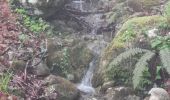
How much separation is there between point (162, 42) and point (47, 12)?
3.85 m

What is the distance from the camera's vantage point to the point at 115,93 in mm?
8758

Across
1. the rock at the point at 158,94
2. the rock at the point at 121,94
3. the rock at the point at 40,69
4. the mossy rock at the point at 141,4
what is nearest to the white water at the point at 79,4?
the mossy rock at the point at 141,4

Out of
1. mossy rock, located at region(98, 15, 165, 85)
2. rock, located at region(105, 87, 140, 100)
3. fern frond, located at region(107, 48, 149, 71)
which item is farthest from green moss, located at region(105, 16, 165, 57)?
rock, located at region(105, 87, 140, 100)

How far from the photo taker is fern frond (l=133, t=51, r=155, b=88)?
8.44 m

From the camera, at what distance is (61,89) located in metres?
8.58

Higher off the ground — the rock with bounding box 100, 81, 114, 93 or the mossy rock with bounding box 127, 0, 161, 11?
the mossy rock with bounding box 127, 0, 161, 11

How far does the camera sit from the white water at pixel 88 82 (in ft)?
31.0

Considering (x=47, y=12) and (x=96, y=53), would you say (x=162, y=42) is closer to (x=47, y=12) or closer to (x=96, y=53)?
(x=96, y=53)

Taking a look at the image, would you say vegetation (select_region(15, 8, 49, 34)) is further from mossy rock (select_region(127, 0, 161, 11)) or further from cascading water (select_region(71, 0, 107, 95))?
mossy rock (select_region(127, 0, 161, 11))

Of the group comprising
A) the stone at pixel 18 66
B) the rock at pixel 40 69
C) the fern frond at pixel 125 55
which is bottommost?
the rock at pixel 40 69

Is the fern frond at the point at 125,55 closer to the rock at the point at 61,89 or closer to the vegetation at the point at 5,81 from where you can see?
the rock at the point at 61,89

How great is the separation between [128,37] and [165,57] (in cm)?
139

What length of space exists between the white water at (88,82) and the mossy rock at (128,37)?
1.31ft

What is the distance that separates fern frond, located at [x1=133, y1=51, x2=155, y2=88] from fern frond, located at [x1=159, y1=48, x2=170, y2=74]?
0.25 m
